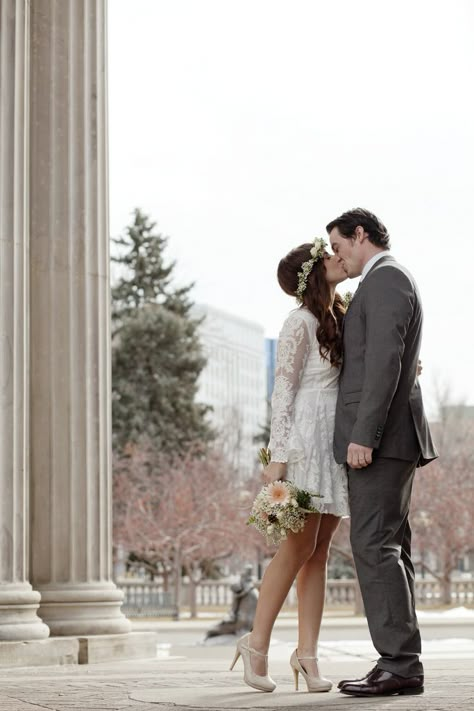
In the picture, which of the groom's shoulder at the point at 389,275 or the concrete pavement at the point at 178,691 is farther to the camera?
the groom's shoulder at the point at 389,275

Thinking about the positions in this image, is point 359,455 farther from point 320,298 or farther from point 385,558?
point 320,298

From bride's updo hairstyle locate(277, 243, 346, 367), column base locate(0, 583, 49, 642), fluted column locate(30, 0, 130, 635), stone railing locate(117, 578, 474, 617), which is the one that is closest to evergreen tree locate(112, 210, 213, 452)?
stone railing locate(117, 578, 474, 617)

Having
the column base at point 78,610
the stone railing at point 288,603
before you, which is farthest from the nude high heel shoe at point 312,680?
the stone railing at point 288,603

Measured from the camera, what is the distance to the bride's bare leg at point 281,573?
6.79 m

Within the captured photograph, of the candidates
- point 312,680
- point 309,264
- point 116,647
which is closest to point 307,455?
point 309,264

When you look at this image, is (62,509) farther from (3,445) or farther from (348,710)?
(348,710)

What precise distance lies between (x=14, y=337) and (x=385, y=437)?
4330 mm

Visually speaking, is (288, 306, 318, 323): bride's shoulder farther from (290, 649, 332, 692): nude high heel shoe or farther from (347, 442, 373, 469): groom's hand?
(290, 649, 332, 692): nude high heel shoe

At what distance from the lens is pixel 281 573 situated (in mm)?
6781

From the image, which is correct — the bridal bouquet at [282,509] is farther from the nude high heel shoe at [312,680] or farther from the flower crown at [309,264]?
the flower crown at [309,264]

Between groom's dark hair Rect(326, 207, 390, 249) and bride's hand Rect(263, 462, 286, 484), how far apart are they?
129cm

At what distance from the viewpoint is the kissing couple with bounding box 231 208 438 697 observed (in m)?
6.25

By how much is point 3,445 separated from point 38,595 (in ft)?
3.92

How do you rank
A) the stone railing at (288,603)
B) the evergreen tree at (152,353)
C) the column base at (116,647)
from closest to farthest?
the column base at (116,647), the stone railing at (288,603), the evergreen tree at (152,353)
